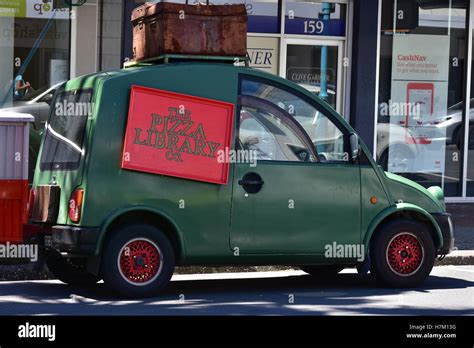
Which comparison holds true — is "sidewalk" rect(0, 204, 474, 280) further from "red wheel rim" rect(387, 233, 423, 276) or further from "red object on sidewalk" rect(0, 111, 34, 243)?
"red wheel rim" rect(387, 233, 423, 276)

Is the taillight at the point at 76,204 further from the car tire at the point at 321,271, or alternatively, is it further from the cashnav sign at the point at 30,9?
the cashnav sign at the point at 30,9

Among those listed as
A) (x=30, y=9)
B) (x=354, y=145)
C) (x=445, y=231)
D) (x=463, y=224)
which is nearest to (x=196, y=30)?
(x=354, y=145)

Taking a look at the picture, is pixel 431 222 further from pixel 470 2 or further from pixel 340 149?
pixel 470 2

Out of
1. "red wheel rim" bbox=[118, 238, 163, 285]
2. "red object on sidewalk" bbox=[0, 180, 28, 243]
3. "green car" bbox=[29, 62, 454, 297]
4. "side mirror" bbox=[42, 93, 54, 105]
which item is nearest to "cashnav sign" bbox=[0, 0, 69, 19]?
"side mirror" bbox=[42, 93, 54, 105]

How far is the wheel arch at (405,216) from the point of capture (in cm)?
1002

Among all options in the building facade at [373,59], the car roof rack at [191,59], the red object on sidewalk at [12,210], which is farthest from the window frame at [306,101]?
the building facade at [373,59]

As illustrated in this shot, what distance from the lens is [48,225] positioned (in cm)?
978

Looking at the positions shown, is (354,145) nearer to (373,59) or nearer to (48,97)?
(48,97)
